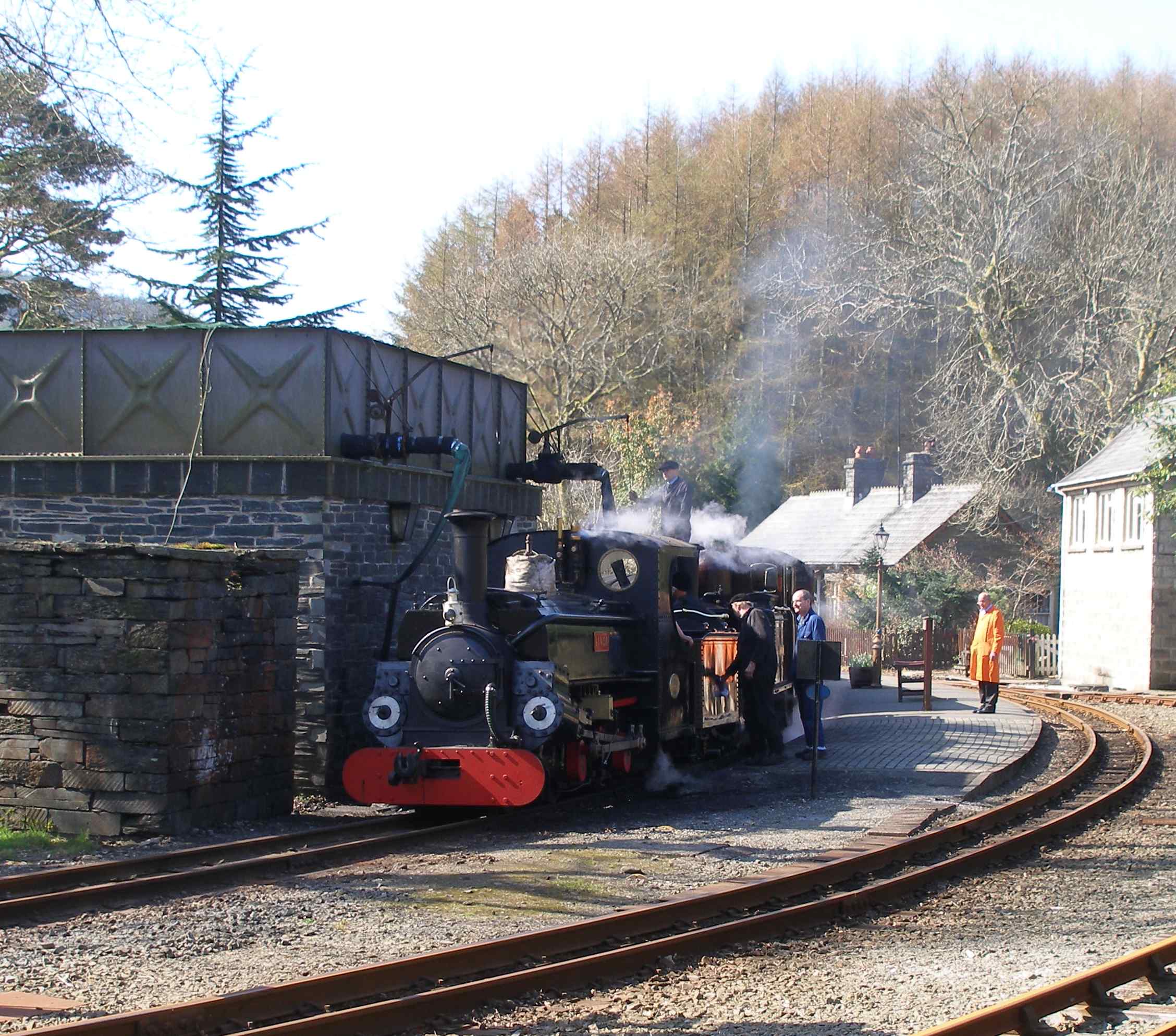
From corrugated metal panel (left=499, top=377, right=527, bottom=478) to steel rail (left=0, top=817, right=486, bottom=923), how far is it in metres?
7.67

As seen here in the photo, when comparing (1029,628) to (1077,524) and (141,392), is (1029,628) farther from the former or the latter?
(141,392)

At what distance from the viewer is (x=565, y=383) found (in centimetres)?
3775

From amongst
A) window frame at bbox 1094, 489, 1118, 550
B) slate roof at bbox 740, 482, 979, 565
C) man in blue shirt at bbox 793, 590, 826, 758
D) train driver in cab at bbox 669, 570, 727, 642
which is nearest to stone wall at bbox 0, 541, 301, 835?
train driver in cab at bbox 669, 570, 727, 642

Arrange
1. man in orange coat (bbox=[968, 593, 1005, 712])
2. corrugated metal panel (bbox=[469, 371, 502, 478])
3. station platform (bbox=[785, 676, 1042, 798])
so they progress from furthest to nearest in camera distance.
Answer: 1. man in orange coat (bbox=[968, 593, 1005, 712])
2. corrugated metal panel (bbox=[469, 371, 502, 478])
3. station platform (bbox=[785, 676, 1042, 798])

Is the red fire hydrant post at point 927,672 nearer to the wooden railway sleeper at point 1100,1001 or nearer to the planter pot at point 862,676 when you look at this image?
the planter pot at point 862,676

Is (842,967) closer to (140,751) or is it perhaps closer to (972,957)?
(972,957)

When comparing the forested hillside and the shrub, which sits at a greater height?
the forested hillside

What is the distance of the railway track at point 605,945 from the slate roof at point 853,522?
29.4 metres

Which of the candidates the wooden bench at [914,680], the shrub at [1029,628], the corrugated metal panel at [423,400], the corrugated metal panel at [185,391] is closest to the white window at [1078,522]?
the shrub at [1029,628]

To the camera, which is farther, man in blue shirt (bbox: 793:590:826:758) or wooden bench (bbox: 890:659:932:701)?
wooden bench (bbox: 890:659:932:701)

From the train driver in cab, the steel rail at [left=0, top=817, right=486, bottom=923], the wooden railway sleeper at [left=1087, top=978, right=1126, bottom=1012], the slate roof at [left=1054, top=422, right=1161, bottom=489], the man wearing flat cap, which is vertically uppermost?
the slate roof at [left=1054, top=422, right=1161, bottom=489]

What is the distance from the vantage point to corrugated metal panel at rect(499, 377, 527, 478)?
1752 centimetres

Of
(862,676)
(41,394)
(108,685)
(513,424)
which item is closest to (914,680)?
(862,676)

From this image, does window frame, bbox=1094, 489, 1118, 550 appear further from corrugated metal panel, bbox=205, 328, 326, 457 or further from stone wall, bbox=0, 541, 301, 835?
stone wall, bbox=0, 541, 301, 835
